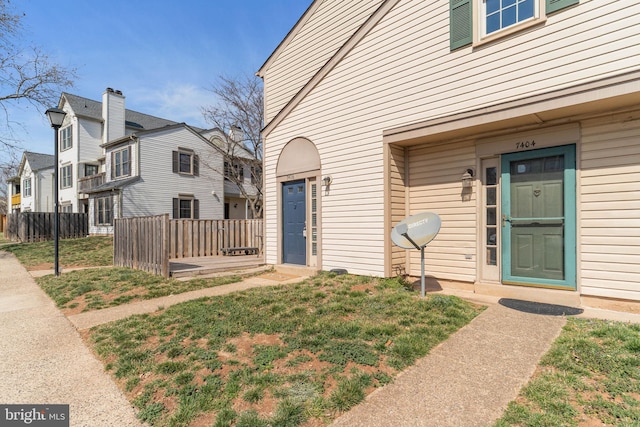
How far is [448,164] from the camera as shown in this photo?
578 cm

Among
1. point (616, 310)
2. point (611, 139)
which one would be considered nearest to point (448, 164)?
point (611, 139)

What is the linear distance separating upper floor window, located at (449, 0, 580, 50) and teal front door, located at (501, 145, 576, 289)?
1903 mm

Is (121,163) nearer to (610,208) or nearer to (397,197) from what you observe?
(397,197)

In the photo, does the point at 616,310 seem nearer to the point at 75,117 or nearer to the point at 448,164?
the point at 448,164

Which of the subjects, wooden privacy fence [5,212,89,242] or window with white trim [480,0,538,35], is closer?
window with white trim [480,0,538,35]

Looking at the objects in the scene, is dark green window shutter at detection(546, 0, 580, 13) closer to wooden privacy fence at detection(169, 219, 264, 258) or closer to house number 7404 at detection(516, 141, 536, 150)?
house number 7404 at detection(516, 141, 536, 150)

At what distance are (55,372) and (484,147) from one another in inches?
256

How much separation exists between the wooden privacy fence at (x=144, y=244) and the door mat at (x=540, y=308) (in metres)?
7.06

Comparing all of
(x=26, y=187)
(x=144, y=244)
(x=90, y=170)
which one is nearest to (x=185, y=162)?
(x=90, y=170)

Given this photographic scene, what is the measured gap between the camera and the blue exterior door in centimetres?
775

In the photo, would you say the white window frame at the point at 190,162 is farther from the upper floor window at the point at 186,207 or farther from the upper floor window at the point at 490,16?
the upper floor window at the point at 490,16

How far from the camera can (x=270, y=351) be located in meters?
3.25

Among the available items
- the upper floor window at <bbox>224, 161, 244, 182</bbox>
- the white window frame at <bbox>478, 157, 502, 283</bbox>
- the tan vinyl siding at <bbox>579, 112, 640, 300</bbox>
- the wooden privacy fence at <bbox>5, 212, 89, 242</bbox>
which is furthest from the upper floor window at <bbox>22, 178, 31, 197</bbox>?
the tan vinyl siding at <bbox>579, 112, 640, 300</bbox>

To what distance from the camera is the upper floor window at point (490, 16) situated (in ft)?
14.8
